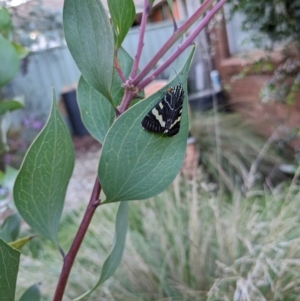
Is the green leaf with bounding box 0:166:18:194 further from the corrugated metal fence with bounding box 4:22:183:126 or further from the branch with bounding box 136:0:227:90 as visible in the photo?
the corrugated metal fence with bounding box 4:22:183:126

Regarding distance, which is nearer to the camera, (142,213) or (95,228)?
(95,228)

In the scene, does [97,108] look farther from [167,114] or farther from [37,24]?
[37,24]

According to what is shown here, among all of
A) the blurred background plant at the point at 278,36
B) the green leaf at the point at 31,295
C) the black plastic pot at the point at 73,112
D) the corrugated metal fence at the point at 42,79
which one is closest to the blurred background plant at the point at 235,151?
the blurred background plant at the point at 278,36

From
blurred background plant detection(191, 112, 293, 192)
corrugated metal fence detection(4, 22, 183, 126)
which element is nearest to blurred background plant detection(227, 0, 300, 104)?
blurred background plant detection(191, 112, 293, 192)

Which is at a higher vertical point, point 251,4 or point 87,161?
point 251,4


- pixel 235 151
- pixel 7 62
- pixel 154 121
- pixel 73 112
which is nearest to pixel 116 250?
pixel 154 121

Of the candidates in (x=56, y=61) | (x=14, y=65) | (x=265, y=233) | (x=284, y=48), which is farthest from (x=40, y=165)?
(x=56, y=61)

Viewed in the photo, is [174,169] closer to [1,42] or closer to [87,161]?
[1,42]

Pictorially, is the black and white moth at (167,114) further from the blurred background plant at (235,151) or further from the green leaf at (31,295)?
the blurred background plant at (235,151)
